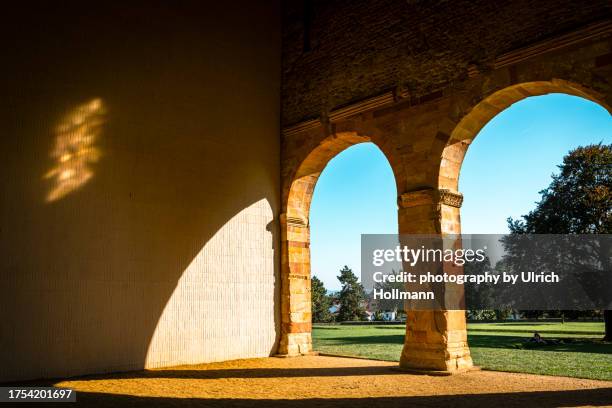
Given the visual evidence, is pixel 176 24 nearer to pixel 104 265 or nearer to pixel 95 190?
pixel 95 190

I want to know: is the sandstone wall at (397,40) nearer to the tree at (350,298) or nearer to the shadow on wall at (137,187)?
the shadow on wall at (137,187)

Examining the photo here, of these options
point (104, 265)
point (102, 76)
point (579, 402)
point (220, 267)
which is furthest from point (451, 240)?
point (102, 76)

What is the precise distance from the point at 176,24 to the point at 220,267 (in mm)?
3906

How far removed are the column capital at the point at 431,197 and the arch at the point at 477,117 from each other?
10cm

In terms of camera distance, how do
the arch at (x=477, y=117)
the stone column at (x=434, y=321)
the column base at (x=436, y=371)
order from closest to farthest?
1. the arch at (x=477, y=117)
2. the column base at (x=436, y=371)
3. the stone column at (x=434, y=321)

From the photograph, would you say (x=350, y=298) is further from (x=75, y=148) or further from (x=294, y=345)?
(x=75, y=148)

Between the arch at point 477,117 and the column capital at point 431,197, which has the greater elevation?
the arch at point 477,117

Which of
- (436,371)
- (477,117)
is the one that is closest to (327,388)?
(436,371)

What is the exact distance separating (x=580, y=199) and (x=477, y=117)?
824 centimetres

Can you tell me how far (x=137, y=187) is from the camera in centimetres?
749

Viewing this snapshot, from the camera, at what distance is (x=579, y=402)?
4.71 meters

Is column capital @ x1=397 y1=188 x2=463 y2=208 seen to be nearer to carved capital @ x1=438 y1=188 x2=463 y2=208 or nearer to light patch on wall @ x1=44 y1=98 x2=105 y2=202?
carved capital @ x1=438 y1=188 x2=463 y2=208

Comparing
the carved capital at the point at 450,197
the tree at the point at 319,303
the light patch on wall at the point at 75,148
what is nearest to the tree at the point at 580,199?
the carved capital at the point at 450,197

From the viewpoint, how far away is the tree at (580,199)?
42.6 feet
